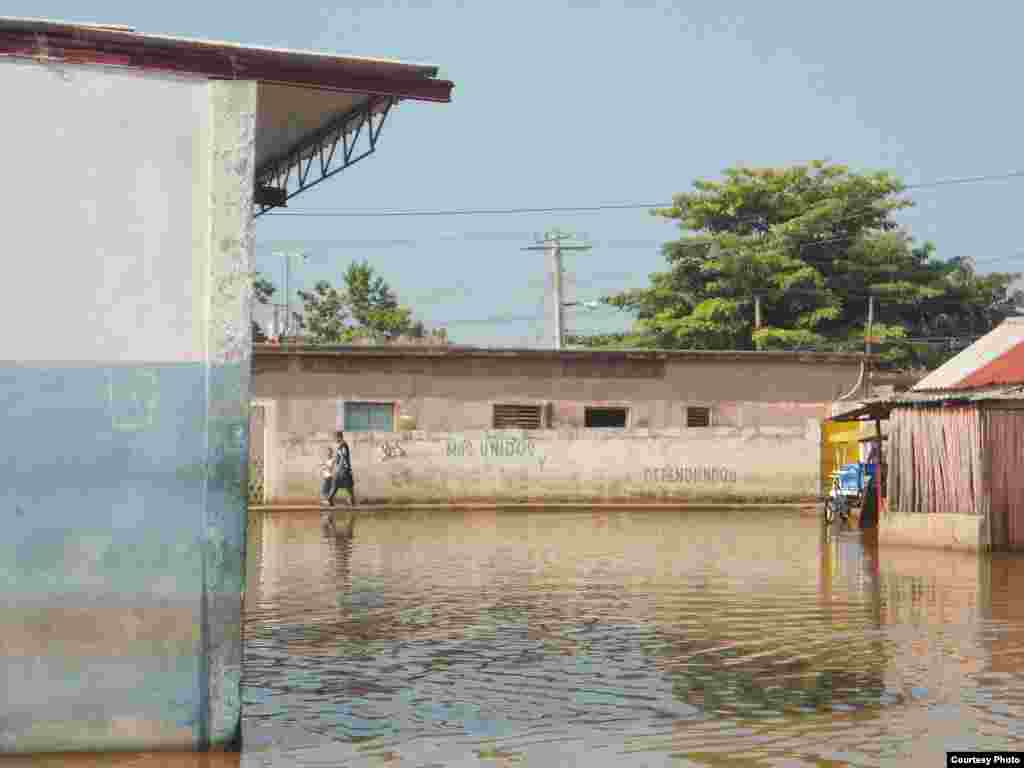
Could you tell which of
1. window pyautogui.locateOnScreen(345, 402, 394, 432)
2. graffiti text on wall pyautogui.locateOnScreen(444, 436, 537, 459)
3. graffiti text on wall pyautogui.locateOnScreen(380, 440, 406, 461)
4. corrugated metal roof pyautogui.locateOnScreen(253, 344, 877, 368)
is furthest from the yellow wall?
window pyautogui.locateOnScreen(345, 402, 394, 432)

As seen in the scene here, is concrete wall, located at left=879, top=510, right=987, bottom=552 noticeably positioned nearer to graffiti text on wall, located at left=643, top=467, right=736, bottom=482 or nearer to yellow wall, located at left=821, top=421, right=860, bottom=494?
yellow wall, located at left=821, top=421, right=860, bottom=494

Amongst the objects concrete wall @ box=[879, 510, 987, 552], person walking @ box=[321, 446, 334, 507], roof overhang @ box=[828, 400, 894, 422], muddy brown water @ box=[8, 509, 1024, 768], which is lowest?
muddy brown water @ box=[8, 509, 1024, 768]

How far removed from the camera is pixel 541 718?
9094 mm

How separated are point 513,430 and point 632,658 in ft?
85.0

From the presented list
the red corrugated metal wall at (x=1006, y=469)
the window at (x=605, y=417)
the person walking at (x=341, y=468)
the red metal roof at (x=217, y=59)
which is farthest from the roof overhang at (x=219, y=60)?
the window at (x=605, y=417)

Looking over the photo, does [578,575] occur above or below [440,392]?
below

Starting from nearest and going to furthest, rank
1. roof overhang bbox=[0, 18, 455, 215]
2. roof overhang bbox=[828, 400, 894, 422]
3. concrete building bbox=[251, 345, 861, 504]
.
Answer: roof overhang bbox=[0, 18, 455, 215] < roof overhang bbox=[828, 400, 894, 422] < concrete building bbox=[251, 345, 861, 504]

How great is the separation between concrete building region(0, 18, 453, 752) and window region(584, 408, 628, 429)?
31327 mm

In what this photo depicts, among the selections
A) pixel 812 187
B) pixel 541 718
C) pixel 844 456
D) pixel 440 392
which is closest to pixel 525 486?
pixel 440 392

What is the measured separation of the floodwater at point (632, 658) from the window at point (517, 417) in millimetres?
17371

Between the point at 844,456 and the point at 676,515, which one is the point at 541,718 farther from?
the point at 844,456

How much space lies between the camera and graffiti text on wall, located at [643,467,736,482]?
37.2 m

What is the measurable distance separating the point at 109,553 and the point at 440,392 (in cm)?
3041

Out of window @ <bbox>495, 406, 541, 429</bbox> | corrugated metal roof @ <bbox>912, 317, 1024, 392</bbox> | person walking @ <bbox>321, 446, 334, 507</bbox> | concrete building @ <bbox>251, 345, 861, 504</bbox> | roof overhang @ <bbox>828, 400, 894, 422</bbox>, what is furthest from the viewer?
window @ <bbox>495, 406, 541, 429</bbox>
